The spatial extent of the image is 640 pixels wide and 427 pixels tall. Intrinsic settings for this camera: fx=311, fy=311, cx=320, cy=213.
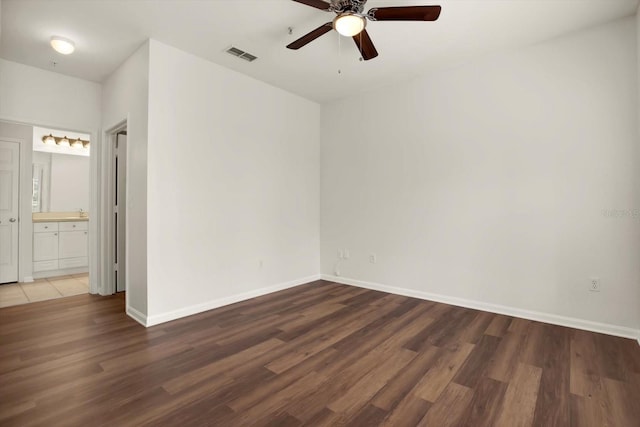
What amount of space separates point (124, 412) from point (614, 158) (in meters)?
4.28

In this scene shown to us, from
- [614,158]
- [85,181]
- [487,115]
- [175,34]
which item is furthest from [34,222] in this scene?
[614,158]

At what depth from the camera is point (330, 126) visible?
5.02 metres

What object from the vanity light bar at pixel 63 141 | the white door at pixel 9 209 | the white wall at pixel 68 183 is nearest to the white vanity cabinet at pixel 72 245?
the white door at pixel 9 209

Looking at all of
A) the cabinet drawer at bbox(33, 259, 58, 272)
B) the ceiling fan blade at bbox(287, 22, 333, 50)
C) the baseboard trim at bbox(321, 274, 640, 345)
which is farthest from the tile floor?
the ceiling fan blade at bbox(287, 22, 333, 50)

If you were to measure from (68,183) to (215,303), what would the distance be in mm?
4919

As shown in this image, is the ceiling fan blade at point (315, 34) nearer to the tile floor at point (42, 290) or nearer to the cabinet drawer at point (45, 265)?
the tile floor at point (42, 290)

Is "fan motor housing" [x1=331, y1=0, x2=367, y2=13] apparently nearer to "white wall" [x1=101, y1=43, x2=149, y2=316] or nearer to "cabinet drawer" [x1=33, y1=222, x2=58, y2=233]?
"white wall" [x1=101, y1=43, x2=149, y2=316]

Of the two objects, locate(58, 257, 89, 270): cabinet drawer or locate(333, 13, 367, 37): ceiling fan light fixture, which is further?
locate(58, 257, 89, 270): cabinet drawer

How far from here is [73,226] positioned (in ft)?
18.3

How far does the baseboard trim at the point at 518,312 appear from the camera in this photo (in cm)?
282

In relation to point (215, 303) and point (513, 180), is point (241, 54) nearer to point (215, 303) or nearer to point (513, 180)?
point (215, 303)

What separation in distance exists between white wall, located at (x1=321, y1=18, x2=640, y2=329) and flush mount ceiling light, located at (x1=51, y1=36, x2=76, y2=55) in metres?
3.42

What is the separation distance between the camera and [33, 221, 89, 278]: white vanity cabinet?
512cm

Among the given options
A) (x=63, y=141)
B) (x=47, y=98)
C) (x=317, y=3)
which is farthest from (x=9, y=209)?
(x=317, y=3)
